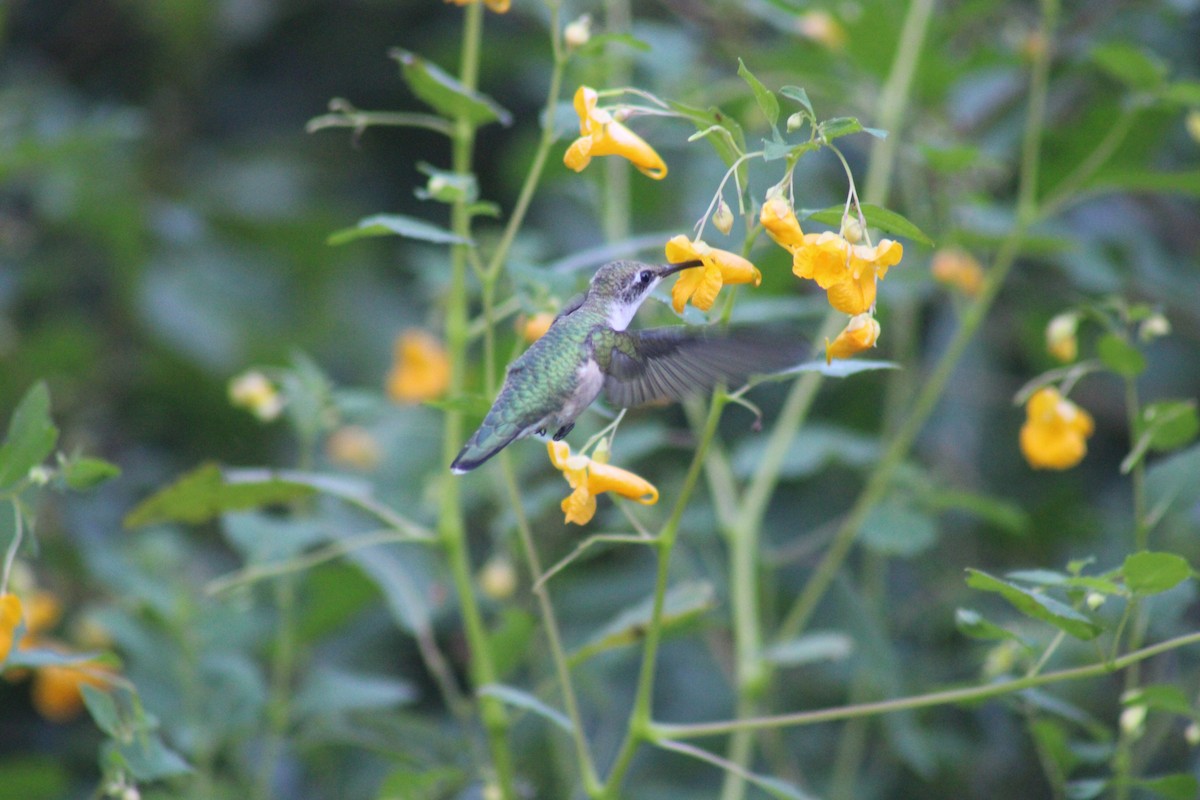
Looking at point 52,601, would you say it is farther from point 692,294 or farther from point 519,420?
point 692,294

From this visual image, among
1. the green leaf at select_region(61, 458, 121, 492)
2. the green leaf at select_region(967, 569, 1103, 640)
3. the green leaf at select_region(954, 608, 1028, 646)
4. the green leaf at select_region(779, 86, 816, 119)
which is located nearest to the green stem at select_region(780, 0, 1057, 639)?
the green leaf at select_region(954, 608, 1028, 646)

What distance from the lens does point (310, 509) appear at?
3.21 meters

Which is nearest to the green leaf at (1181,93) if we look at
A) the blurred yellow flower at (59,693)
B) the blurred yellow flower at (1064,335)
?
the blurred yellow flower at (1064,335)

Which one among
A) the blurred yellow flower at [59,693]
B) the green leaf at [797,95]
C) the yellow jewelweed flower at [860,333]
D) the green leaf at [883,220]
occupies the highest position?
the green leaf at [797,95]

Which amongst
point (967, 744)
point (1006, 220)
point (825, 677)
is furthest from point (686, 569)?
point (1006, 220)

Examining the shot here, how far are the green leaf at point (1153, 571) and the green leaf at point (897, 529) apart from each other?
1.07 m

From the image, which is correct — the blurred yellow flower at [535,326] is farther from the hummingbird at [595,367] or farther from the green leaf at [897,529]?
the green leaf at [897,529]

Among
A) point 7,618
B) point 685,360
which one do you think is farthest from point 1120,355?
point 7,618

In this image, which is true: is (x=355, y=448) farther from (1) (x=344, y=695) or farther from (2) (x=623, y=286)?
(2) (x=623, y=286)

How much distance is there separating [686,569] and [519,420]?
56.7 inches

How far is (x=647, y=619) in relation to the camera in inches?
79.4

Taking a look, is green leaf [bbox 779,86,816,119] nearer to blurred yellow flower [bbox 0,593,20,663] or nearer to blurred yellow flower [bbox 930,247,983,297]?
blurred yellow flower [bbox 0,593,20,663]

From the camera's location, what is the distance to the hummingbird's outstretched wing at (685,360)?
1436 mm

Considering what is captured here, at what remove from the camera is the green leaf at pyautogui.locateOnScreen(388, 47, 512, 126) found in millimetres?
1791
